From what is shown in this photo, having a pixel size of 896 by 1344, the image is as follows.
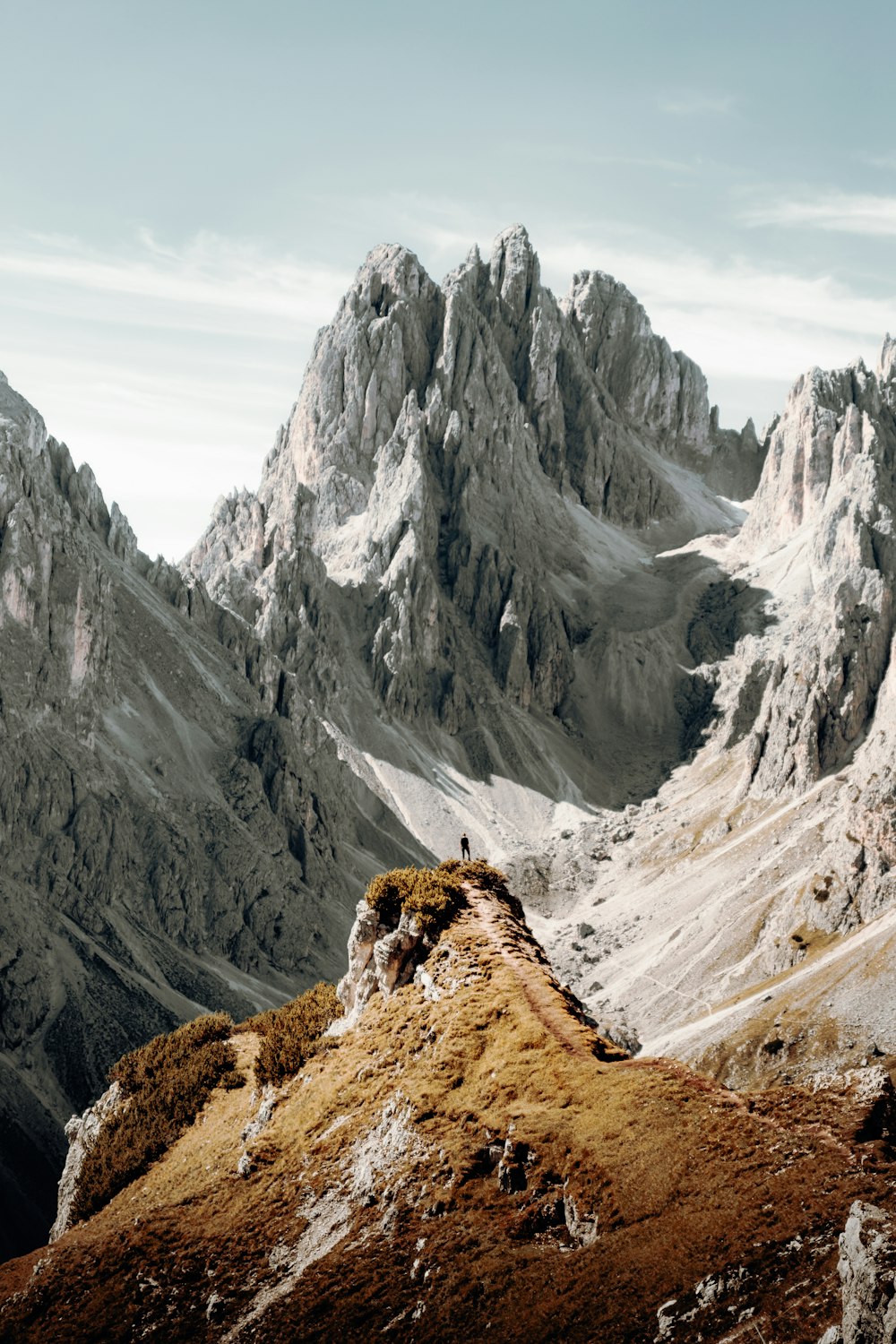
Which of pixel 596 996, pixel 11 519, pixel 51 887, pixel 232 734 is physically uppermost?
pixel 11 519

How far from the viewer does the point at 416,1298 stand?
64.4ft

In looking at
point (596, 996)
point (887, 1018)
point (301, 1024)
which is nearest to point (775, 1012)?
point (887, 1018)

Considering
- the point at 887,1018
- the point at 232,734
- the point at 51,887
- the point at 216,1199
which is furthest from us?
the point at 232,734

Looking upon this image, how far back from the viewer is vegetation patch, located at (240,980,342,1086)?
96.8 feet

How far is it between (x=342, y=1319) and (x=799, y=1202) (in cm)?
730

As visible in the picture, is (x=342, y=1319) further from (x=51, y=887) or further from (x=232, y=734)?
(x=232, y=734)

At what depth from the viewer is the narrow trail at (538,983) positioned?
23.1 m

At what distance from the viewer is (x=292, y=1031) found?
3178cm

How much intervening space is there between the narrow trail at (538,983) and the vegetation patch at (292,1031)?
15.1ft

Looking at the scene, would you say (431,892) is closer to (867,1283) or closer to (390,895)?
(390,895)

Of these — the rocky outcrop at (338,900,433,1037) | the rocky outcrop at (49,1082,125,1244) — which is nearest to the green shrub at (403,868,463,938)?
the rocky outcrop at (338,900,433,1037)

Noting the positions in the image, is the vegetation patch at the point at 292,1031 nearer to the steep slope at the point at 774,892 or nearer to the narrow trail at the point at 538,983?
the narrow trail at the point at 538,983

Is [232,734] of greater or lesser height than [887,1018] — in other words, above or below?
above

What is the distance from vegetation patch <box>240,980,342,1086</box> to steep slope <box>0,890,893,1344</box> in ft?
2.93
